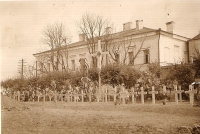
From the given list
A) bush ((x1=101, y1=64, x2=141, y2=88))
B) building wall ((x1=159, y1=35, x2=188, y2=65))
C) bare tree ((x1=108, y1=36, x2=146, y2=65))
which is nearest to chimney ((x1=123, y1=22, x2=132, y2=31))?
bare tree ((x1=108, y1=36, x2=146, y2=65))

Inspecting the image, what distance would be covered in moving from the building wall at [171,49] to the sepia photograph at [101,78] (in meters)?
0.08

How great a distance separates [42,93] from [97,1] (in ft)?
32.8

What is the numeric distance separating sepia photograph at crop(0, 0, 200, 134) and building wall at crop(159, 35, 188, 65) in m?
0.08

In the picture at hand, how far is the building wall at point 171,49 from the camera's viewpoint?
1934 centimetres

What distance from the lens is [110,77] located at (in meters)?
12.4

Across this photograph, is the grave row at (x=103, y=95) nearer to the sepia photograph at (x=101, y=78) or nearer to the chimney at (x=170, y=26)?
the sepia photograph at (x=101, y=78)

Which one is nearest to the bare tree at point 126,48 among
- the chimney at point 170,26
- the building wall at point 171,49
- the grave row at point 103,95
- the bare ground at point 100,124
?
the building wall at point 171,49

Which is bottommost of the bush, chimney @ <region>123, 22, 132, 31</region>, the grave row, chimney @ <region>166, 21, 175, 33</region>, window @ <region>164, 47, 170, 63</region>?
the grave row

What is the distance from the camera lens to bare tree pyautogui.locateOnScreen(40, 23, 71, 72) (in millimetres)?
19792

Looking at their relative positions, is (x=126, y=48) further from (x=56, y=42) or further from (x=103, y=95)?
(x=103, y=95)

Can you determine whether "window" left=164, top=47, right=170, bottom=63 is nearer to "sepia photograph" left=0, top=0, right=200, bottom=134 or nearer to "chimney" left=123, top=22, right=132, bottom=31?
"sepia photograph" left=0, top=0, right=200, bottom=134

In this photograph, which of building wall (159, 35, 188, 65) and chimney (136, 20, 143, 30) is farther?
chimney (136, 20, 143, 30)

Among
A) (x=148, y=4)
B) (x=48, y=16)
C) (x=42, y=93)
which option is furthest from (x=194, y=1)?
(x=42, y=93)

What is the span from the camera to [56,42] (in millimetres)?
22844
